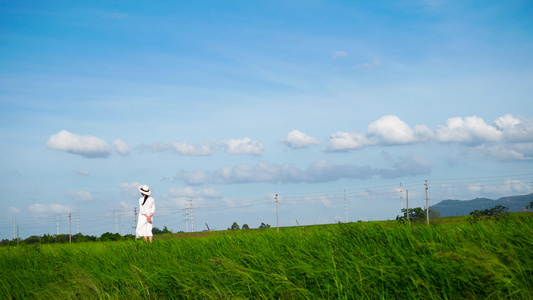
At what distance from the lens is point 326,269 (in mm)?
5992

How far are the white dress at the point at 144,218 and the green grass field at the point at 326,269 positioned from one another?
173 inches

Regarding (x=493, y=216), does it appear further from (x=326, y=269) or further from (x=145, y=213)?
(x=145, y=213)

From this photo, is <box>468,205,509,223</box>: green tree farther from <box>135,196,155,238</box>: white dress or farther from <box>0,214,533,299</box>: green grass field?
<box>135,196,155,238</box>: white dress

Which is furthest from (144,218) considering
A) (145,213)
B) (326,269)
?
(326,269)

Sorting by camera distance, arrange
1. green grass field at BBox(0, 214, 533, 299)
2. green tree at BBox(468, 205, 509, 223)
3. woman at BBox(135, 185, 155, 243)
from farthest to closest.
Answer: woman at BBox(135, 185, 155, 243), green tree at BBox(468, 205, 509, 223), green grass field at BBox(0, 214, 533, 299)

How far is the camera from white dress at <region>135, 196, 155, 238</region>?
14.6 metres

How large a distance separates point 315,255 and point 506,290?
2.65 m

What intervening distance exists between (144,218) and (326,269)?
9.91 metres

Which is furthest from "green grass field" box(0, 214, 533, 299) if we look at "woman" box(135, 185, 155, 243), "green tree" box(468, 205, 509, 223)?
"woman" box(135, 185, 155, 243)

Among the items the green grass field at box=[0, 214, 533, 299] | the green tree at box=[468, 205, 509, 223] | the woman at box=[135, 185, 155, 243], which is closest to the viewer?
the green grass field at box=[0, 214, 533, 299]

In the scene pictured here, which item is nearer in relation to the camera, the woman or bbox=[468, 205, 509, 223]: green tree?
bbox=[468, 205, 509, 223]: green tree

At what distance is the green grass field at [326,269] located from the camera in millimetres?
5387

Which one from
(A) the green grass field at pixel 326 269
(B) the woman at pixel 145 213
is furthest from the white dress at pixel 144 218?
(A) the green grass field at pixel 326 269

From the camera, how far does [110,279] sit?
794cm
